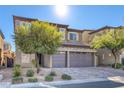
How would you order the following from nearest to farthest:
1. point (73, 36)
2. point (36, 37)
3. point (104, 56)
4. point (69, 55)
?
point (36, 37)
point (69, 55)
point (104, 56)
point (73, 36)

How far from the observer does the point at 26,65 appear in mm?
17906

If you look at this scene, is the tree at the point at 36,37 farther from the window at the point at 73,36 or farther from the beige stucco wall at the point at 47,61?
the window at the point at 73,36

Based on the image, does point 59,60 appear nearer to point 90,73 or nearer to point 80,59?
point 80,59

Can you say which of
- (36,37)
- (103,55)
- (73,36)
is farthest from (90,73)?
(73,36)

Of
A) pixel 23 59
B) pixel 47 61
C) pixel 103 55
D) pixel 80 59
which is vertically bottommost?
pixel 47 61

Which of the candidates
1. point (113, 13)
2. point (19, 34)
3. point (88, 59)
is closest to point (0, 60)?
point (19, 34)

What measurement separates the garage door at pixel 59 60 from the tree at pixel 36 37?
4.89 meters

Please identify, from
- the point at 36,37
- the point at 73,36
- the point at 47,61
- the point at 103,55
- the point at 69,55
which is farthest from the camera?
the point at 73,36

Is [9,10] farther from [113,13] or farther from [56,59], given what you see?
[56,59]

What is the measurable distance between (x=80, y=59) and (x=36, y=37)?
775 cm

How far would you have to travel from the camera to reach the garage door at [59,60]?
18656 mm

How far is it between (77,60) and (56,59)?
243 centimetres

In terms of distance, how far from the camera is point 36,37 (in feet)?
44.6

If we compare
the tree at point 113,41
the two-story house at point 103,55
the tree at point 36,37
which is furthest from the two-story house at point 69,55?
the tree at point 36,37
